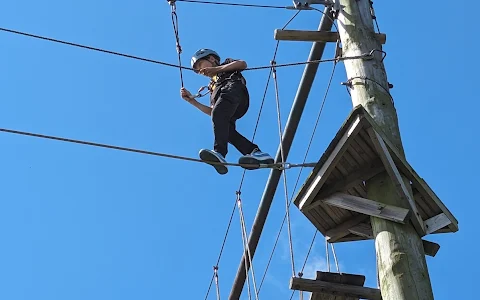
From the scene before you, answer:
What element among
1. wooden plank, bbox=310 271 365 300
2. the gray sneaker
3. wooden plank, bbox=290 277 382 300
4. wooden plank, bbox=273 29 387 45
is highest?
wooden plank, bbox=273 29 387 45

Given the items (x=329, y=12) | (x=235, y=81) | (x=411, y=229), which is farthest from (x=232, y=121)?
(x=411, y=229)

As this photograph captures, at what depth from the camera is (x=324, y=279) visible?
18.2 ft

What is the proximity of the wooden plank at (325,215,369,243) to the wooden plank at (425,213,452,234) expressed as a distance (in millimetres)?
513

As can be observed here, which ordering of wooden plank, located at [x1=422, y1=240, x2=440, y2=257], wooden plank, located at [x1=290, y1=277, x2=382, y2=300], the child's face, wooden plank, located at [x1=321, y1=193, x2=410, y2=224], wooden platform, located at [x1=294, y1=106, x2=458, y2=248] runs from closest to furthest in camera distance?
wooden plank, located at [x1=321, y1=193, x2=410, y2=224]
wooden platform, located at [x1=294, y1=106, x2=458, y2=248]
wooden plank, located at [x1=422, y1=240, x2=440, y2=257]
wooden plank, located at [x1=290, y1=277, x2=382, y2=300]
the child's face

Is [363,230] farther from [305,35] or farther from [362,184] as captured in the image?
[305,35]

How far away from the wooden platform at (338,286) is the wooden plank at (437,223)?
708 millimetres

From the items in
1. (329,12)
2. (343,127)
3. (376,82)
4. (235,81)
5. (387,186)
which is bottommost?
(387,186)

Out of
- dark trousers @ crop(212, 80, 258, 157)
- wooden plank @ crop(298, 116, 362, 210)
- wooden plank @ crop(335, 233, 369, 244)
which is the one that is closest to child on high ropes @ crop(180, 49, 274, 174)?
dark trousers @ crop(212, 80, 258, 157)

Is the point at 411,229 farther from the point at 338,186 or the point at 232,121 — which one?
the point at 232,121

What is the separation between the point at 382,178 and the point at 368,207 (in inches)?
9.4

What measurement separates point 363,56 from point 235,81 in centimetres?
107

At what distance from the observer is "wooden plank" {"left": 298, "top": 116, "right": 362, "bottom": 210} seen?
5055 millimetres

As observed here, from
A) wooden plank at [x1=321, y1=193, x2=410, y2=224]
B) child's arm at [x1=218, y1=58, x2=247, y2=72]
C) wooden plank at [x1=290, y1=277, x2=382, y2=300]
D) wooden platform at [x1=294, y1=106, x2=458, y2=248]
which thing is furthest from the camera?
child's arm at [x1=218, y1=58, x2=247, y2=72]

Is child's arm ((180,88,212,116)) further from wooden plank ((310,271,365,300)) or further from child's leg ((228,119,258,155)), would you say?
wooden plank ((310,271,365,300))
